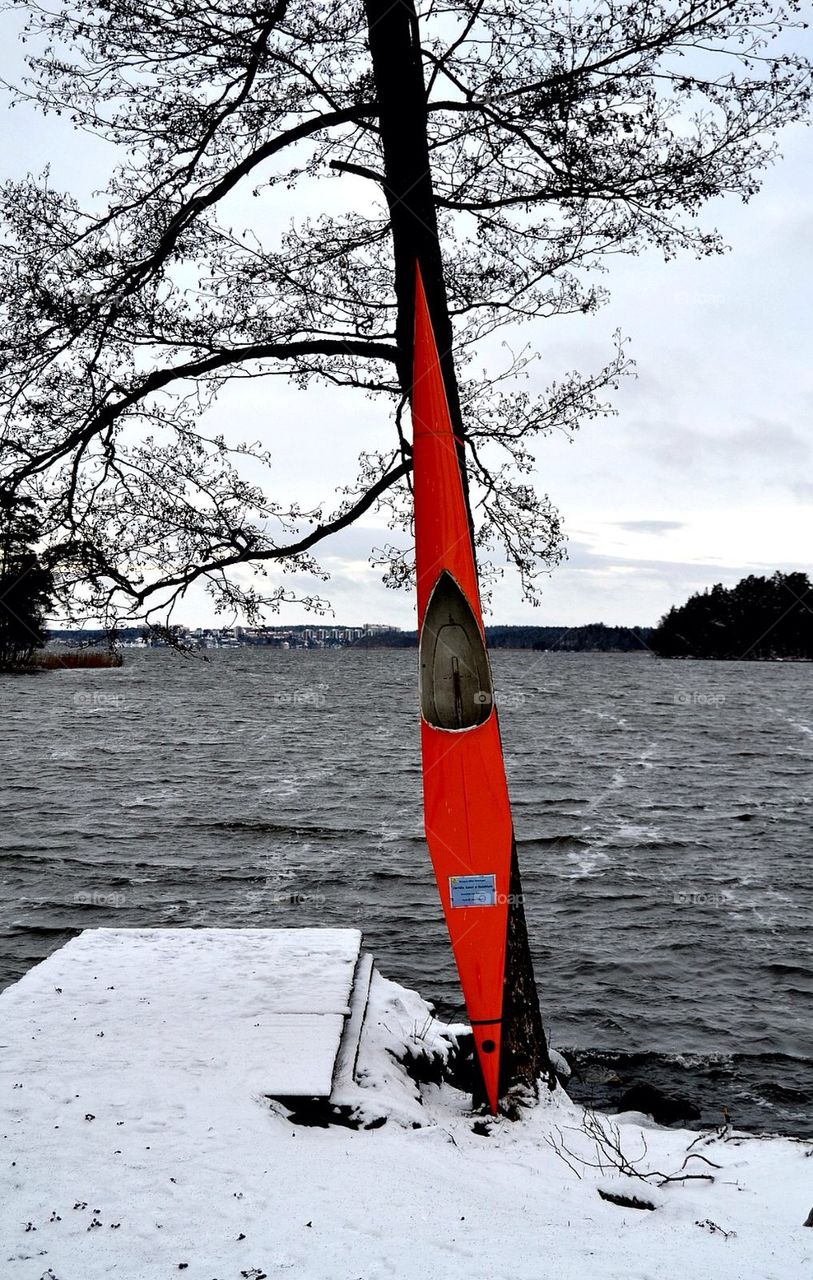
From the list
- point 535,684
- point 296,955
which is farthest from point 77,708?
point 296,955

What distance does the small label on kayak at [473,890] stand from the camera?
22.3 ft

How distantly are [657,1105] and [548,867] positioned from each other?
33.1 ft

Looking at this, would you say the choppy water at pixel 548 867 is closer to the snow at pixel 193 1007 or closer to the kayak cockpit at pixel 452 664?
the snow at pixel 193 1007

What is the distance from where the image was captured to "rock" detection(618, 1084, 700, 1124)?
9391mm

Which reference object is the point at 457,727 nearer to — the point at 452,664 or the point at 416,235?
the point at 452,664

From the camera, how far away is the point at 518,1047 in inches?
279
